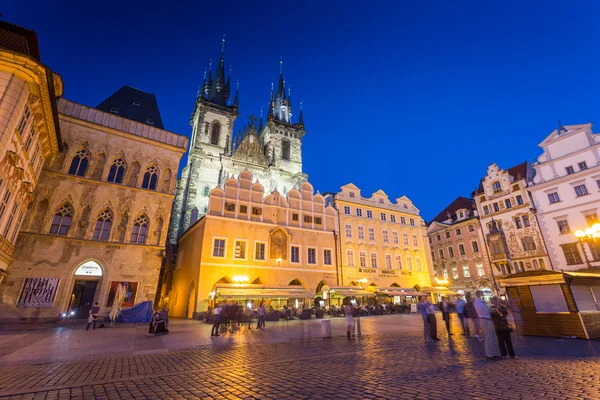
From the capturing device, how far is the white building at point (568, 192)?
28.6 meters

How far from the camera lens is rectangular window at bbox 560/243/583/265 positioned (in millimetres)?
28852

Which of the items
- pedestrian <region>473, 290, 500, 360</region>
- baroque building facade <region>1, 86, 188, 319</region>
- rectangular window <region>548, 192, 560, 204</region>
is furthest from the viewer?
rectangular window <region>548, 192, 560, 204</region>

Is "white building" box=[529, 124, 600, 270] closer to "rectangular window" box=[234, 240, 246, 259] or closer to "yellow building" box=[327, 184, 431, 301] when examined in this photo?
"yellow building" box=[327, 184, 431, 301]

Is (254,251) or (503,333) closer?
(503,333)

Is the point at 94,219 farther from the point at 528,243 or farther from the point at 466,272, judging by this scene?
the point at 528,243

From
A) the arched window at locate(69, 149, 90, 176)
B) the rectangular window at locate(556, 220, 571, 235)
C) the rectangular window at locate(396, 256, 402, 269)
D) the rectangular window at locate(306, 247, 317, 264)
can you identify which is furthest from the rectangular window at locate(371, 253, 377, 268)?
the arched window at locate(69, 149, 90, 176)

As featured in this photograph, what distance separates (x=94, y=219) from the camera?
851 inches

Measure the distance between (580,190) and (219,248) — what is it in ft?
121

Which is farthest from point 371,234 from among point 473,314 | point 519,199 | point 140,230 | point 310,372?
point 310,372

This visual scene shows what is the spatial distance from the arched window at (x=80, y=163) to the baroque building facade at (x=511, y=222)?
45763 millimetres

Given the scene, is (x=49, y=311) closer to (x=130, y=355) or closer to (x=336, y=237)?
(x=130, y=355)

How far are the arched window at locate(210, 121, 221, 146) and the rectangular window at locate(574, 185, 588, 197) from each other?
158ft

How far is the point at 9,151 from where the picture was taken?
1325cm

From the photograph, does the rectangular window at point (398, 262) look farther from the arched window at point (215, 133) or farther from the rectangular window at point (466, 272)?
the arched window at point (215, 133)
